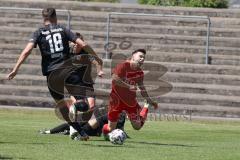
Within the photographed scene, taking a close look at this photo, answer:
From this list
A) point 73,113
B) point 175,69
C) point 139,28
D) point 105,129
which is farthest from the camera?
point 139,28

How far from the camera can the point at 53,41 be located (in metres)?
14.1

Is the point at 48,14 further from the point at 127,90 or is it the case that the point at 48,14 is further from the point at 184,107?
the point at 184,107

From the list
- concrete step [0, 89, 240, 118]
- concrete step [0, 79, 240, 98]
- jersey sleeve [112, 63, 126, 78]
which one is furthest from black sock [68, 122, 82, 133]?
concrete step [0, 79, 240, 98]

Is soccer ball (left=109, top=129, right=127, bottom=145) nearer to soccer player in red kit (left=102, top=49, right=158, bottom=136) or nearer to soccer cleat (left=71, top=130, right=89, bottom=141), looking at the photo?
soccer cleat (left=71, top=130, right=89, bottom=141)

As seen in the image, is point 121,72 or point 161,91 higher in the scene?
point 121,72

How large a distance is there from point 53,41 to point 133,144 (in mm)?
2120

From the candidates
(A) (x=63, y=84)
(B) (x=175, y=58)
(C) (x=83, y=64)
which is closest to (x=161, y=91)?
(B) (x=175, y=58)

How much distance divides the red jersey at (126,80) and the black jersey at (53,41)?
1075mm

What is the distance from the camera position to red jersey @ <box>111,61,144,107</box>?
14781mm

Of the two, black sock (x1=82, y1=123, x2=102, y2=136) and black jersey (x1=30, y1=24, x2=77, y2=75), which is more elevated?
black jersey (x1=30, y1=24, x2=77, y2=75)

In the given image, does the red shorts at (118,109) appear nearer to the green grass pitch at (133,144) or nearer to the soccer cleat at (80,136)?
the green grass pitch at (133,144)

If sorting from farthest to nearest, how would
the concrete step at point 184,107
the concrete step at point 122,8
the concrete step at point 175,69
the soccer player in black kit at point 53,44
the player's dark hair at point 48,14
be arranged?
the concrete step at point 122,8
the concrete step at point 175,69
the concrete step at point 184,107
the soccer player in black kit at point 53,44
the player's dark hair at point 48,14

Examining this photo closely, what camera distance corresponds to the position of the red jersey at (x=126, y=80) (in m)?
14.8

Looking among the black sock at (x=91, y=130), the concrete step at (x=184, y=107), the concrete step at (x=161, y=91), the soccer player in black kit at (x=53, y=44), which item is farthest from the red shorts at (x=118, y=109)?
the concrete step at (x=161, y=91)
